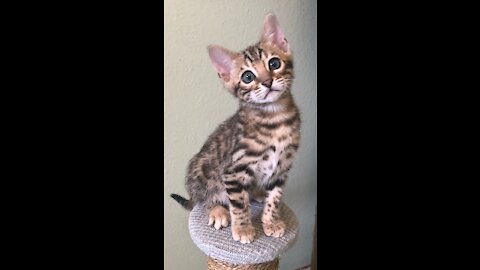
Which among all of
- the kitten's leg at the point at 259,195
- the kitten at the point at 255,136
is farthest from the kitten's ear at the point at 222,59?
the kitten's leg at the point at 259,195

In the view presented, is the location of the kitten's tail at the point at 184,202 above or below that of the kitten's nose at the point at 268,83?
below

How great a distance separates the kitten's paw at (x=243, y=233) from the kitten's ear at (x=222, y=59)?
0.33 metres

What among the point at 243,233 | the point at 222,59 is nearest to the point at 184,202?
the point at 243,233

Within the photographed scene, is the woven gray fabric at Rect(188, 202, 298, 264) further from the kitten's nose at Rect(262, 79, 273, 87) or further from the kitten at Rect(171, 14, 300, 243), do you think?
the kitten's nose at Rect(262, 79, 273, 87)

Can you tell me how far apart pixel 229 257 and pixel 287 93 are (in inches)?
15.1

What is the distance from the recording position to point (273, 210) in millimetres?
991

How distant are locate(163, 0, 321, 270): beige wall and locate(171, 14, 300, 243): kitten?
0.26 m

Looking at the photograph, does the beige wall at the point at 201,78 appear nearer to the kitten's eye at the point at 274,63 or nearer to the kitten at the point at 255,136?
the kitten at the point at 255,136

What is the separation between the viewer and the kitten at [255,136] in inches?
33.7

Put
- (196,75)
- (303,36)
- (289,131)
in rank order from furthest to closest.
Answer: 1. (303,36)
2. (196,75)
3. (289,131)

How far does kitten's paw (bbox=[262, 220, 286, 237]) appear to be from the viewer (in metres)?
0.97
